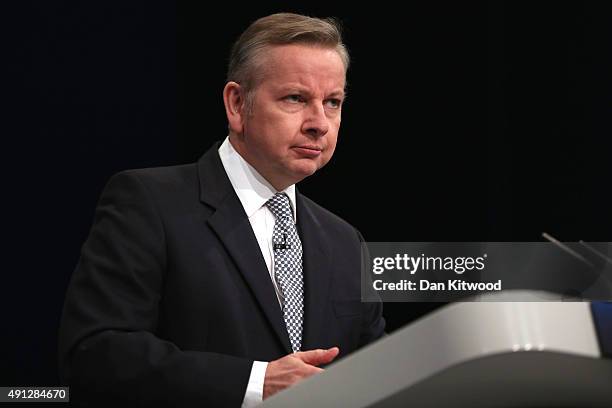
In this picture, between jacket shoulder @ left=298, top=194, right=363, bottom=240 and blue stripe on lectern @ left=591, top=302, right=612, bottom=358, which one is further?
jacket shoulder @ left=298, top=194, right=363, bottom=240

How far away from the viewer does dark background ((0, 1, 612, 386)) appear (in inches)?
102

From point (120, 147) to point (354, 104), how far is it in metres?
0.76

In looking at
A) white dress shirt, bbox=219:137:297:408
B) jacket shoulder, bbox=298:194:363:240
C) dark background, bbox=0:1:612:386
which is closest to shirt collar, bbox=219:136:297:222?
white dress shirt, bbox=219:137:297:408

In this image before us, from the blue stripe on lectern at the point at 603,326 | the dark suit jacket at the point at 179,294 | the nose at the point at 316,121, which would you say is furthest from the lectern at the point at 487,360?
the nose at the point at 316,121

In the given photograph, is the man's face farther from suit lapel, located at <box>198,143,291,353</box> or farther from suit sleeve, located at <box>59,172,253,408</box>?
suit sleeve, located at <box>59,172,253,408</box>

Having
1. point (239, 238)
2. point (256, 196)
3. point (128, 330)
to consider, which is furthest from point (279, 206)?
point (128, 330)

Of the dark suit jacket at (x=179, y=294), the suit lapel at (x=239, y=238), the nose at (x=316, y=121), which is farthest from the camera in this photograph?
the nose at (x=316, y=121)

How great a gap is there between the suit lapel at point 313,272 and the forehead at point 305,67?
255 mm

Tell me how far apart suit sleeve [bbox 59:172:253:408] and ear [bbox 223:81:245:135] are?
0.89 feet

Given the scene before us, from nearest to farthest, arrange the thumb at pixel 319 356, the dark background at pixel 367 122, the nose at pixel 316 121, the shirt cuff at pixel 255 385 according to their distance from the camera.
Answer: the thumb at pixel 319 356, the shirt cuff at pixel 255 385, the nose at pixel 316 121, the dark background at pixel 367 122

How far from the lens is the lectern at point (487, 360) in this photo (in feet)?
1.57

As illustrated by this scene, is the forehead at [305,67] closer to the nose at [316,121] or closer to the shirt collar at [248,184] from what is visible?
the nose at [316,121]

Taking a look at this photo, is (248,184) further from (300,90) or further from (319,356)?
(319,356)

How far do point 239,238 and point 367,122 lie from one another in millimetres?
1371
